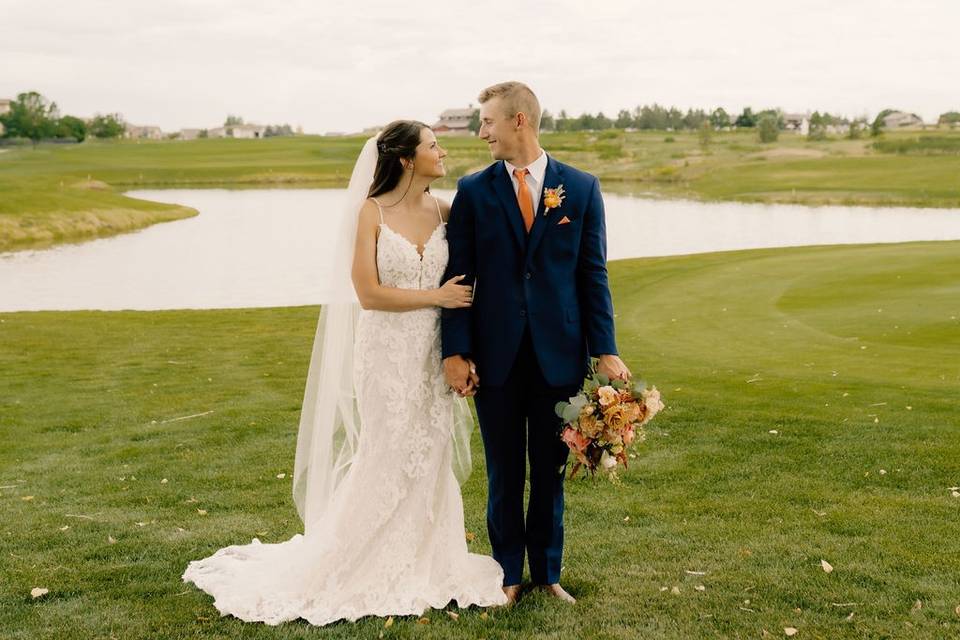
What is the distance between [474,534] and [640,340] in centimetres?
750

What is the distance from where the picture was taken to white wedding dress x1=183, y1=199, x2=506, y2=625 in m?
4.70

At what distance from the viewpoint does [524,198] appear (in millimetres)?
4500

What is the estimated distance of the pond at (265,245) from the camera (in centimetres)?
2348

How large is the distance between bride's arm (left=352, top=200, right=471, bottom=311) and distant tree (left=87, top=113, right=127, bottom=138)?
14621 centimetres

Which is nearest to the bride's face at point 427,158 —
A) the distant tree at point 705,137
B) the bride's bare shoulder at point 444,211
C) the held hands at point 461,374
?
the bride's bare shoulder at point 444,211

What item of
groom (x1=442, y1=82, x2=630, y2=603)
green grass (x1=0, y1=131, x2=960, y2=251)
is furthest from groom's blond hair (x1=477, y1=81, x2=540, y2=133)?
green grass (x1=0, y1=131, x2=960, y2=251)

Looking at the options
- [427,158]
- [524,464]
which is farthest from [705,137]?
[524,464]

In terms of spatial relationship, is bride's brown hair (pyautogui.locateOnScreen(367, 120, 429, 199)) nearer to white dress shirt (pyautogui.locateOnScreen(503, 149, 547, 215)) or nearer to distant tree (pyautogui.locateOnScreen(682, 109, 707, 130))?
white dress shirt (pyautogui.locateOnScreen(503, 149, 547, 215))

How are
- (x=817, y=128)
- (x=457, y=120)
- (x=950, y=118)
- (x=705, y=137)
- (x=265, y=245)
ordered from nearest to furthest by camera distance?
1. (x=265, y=245)
2. (x=705, y=137)
3. (x=817, y=128)
4. (x=950, y=118)
5. (x=457, y=120)

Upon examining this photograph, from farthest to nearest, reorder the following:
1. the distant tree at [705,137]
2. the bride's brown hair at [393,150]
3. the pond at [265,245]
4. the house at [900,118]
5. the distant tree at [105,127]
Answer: the house at [900,118] → the distant tree at [105,127] → the distant tree at [705,137] → the pond at [265,245] → the bride's brown hair at [393,150]

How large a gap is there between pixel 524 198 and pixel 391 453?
4.78 ft

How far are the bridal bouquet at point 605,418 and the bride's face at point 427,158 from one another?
4.23 feet

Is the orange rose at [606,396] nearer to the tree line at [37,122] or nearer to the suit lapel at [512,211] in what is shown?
the suit lapel at [512,211]

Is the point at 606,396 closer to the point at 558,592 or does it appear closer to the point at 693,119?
the point at 558,592
